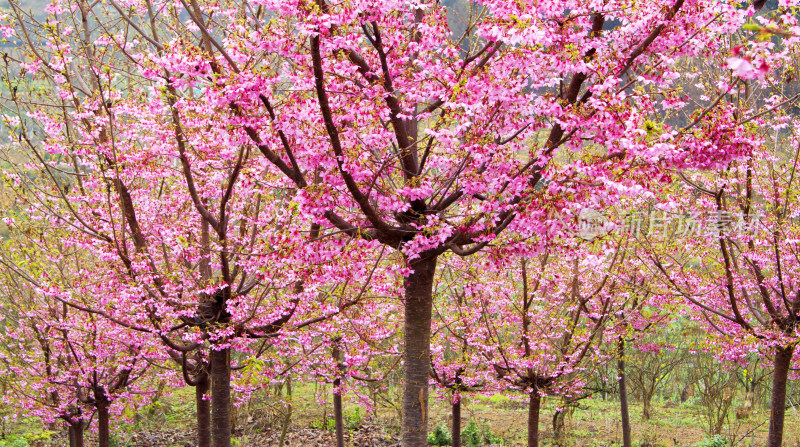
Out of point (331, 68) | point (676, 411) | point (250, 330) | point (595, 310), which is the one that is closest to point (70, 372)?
point (250, 330)

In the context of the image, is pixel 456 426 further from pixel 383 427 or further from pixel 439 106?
pixel 439 106

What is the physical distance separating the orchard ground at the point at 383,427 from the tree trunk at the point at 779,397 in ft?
21.1

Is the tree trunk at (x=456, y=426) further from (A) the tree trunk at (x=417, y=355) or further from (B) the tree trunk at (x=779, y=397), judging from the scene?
(A) the tree trunk at (x=417, y=355)

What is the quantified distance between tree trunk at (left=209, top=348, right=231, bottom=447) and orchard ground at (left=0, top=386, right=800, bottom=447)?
6.52 m

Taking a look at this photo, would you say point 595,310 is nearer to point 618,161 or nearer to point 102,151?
point 618,161

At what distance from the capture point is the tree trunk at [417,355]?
5336mm

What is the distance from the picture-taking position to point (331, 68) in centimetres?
528

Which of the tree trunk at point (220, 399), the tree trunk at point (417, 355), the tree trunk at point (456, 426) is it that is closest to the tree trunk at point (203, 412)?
the tree trunk at point (220, 399)

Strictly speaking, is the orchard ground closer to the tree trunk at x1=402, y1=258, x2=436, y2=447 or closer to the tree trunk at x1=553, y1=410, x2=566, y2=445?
the tree trunk at x1=553, y1=410, x2=566, y2=445

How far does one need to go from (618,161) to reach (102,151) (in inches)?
213

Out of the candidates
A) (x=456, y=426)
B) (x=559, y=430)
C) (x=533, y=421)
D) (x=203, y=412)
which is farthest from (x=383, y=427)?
(x=203, y=412)

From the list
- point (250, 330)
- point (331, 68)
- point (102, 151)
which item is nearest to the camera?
point (331, 68)

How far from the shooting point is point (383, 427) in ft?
55.7

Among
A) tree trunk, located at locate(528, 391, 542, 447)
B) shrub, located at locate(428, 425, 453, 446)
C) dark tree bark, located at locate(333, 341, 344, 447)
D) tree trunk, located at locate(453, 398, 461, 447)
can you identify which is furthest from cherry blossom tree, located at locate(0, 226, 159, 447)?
shrub, located at locate(428, 425, 453, 446)
